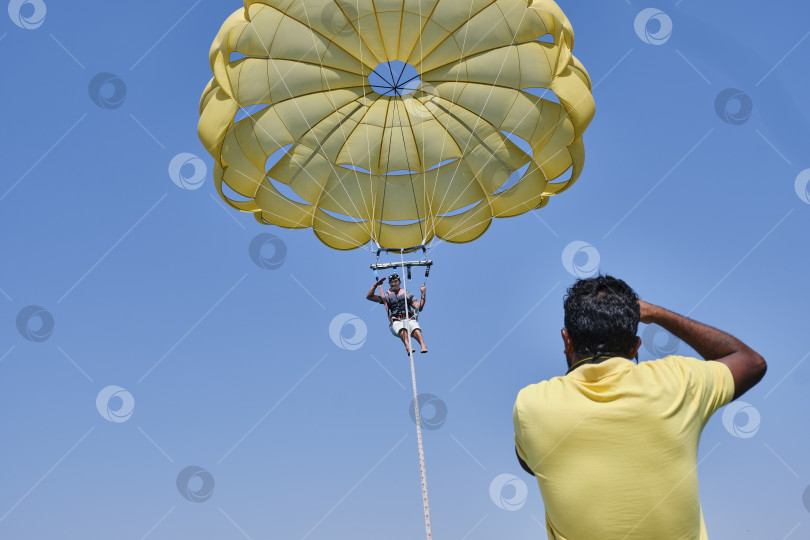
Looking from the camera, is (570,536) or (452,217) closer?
(570,536)

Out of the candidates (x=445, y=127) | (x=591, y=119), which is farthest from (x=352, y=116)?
(x=591, y=119)

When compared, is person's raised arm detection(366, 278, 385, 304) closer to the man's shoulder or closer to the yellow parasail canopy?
the yellow parasail canopy

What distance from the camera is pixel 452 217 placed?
13055 mm

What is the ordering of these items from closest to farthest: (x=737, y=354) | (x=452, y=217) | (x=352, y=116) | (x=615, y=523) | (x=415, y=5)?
(x=615, y=523) < (x=737, y=354) < (x=415, y=5) < (x=352, y=116) < (x=452, y=217)

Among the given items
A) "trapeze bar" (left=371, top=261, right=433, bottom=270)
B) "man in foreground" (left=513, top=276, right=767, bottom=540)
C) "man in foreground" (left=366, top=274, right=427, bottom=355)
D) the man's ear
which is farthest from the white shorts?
"man in foreground" (left=513, top=276, right=767, bottom=540)

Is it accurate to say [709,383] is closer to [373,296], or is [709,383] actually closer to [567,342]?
[567,342]

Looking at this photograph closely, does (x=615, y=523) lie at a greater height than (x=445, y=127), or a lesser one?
lesser

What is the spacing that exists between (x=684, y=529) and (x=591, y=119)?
9867mm

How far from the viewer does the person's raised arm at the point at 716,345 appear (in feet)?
6.91

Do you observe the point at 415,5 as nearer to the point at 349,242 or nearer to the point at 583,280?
the point at 349,242

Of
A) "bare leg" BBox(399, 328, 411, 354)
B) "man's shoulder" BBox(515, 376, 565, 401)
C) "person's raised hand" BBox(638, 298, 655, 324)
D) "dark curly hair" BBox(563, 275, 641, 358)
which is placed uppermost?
"person's raised hand" BBox(638, 298, 655, 324)

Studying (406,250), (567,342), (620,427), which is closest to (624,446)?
(620,427)

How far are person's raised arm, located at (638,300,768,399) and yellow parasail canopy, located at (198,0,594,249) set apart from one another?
9203 mm

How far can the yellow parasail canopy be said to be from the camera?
10891 millimetres
